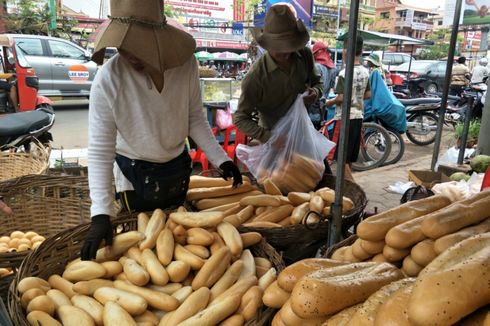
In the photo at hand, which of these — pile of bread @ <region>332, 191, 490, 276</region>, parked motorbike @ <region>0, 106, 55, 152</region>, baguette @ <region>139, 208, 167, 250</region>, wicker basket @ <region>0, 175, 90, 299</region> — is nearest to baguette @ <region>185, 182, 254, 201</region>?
baguette @ <region>139, 208, 167, 250</region>

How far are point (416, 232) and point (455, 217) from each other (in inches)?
5.3

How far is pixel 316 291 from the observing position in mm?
1001

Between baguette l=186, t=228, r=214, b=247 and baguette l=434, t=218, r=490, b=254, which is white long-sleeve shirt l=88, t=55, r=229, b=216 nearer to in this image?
baguette l=186, t=228, r=214, b=247

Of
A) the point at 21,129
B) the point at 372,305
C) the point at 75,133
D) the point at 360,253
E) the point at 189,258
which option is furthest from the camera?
the point at 75,133

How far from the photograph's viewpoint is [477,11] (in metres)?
6.82

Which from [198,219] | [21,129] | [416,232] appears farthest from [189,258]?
[21,129]

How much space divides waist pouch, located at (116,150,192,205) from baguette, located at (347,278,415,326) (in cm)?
124

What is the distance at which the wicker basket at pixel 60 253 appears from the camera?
1521mm

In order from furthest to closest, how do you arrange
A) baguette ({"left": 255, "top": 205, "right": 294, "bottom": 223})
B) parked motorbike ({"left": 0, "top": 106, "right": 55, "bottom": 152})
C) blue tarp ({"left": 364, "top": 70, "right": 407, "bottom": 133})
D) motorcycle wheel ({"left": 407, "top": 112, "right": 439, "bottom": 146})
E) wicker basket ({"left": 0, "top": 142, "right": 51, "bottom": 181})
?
motorcycle wheel ({"left": 407, "top": 112, "right": 439, "bottom": 146}) → blue tarp ({"left": 364, "top": 70, "right": 407, "bottom": 133}) → parked motorbike ({"left": 0, "top": 106, "right": 55, "bottom": 152}) → wicker basket ({"left": 0, "top": 142, "right": 51, "bottom": 181}) → baguette ({"left": 255, "top": 205, "right": 294, "bottom": 223})

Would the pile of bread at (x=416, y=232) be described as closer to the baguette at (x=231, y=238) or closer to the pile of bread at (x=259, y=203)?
the baguette at (x=231, y=238)

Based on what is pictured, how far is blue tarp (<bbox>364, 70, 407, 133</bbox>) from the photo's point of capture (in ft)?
19.4

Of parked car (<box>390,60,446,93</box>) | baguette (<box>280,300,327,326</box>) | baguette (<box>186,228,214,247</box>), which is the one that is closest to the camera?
baguette (<box>280,300,327,326</box>)

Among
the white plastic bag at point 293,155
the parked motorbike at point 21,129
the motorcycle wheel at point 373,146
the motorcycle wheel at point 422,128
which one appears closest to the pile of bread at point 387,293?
the white plastic bag at point 293,155

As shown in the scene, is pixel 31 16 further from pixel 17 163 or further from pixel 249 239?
pixel 249 239
